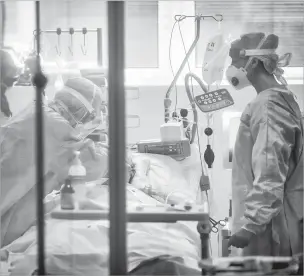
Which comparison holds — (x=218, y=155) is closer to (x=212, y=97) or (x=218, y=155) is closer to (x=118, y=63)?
(x=212, y=97)

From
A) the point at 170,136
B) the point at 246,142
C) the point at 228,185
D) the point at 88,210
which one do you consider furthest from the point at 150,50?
the point at 88,210

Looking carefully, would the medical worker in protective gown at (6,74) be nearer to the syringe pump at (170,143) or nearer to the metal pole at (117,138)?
the syringe pump at (170,143)

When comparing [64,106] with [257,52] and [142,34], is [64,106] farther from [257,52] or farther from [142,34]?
[142,34]

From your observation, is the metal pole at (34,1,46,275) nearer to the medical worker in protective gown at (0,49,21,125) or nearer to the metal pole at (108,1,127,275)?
the metal pole at (108,1,127,275)

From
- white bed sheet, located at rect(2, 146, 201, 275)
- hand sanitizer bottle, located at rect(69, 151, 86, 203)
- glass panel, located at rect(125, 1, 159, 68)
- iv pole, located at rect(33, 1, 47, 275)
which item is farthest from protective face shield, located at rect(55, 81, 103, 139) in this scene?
iv pole, located at rect(33, 1, 47, 275)

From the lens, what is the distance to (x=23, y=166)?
2688 mm

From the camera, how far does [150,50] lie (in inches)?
165

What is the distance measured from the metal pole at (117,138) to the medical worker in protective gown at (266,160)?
4.15 feet

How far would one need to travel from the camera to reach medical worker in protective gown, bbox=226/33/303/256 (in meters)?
2.34

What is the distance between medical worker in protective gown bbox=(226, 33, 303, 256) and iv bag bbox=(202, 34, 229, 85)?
41 centimetres

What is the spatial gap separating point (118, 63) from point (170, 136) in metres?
2.45

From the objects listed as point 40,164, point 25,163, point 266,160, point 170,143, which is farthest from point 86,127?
point 40,164

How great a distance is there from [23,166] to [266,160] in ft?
3.94

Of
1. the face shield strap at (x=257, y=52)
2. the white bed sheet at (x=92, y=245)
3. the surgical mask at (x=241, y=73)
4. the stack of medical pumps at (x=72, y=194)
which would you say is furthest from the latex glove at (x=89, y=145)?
the face shield strap at (x=257, y=52)
